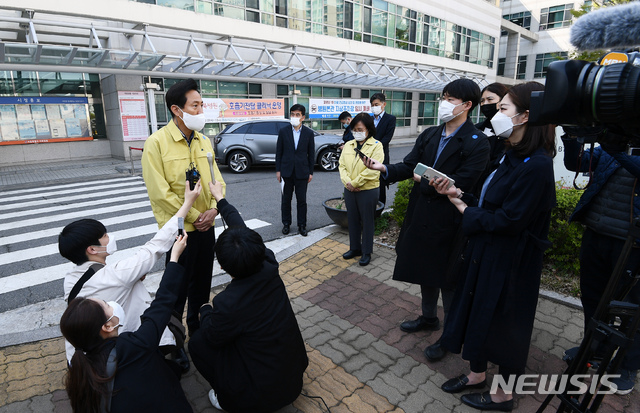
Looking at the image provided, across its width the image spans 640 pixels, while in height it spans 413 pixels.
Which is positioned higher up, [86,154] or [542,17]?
[542,17]

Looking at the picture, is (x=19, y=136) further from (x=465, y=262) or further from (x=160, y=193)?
(x=465, y=262)

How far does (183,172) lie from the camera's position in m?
2.87

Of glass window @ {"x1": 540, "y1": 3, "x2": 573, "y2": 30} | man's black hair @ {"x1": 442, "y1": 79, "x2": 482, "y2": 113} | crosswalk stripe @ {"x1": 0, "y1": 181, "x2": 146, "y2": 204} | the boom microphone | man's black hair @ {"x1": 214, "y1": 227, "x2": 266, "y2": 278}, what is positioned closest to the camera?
the boom microphone

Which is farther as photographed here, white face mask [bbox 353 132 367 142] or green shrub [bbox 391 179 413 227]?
green shrub [bbox 391 179 413 227]

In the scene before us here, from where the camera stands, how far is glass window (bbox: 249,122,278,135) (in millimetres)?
12023

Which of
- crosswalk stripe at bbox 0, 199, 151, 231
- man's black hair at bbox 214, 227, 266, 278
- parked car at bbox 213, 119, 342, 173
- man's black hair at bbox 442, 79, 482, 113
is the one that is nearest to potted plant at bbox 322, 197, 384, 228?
man's black hair at bbox 442, 79, 482, 113

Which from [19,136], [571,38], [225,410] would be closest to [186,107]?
[225,410]

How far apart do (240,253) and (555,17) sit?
41557 mm

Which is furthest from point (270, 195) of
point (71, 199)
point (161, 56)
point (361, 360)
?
point (161, 56)

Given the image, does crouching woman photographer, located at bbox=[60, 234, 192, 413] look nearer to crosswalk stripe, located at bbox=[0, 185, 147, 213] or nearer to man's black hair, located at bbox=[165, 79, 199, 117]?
man's black hair, located at bbox=[165, 79, 199, 117]

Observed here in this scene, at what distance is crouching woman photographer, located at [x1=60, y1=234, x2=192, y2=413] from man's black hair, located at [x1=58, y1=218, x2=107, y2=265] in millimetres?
681

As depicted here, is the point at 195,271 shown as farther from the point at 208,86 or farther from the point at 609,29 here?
the point at 208,86

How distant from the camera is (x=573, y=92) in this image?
1.41 metres

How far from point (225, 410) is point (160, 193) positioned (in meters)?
1.54
